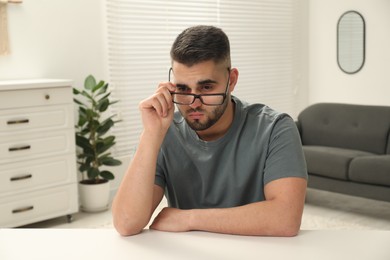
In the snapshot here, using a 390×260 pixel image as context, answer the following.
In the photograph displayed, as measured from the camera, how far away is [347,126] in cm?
507

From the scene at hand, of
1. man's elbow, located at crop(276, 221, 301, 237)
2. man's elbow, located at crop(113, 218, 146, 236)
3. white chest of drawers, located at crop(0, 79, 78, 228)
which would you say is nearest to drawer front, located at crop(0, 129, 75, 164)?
white chest of drawers, located at crop(0, 79, 78, 228)

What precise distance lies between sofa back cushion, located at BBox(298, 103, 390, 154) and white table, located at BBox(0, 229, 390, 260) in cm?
355

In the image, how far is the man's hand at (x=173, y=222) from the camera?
159cm

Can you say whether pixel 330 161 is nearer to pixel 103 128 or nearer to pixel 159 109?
pixel 103 128

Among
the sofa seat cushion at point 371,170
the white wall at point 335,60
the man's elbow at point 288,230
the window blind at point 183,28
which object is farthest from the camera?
the white wall at point 335,60

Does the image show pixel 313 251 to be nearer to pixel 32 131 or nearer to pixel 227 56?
pixel 227 56

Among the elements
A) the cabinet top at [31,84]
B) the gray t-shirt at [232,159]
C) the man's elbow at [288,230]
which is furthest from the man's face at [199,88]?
the cabinet top at [31,84]

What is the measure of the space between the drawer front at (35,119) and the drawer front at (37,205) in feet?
1.62

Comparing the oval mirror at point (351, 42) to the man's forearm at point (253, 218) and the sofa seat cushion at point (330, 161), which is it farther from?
the man's forearm at point (253, 218)

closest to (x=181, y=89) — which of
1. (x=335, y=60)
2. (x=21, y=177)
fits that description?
(x=21, y=177)

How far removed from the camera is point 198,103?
68.6 inches

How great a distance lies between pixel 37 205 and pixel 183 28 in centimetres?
241

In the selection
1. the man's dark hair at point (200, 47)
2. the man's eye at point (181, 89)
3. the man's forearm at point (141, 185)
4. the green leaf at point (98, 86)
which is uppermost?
the man's dark hair at point (200, 47)

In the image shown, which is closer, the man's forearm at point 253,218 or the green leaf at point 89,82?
the man's forearm at point 253,218
